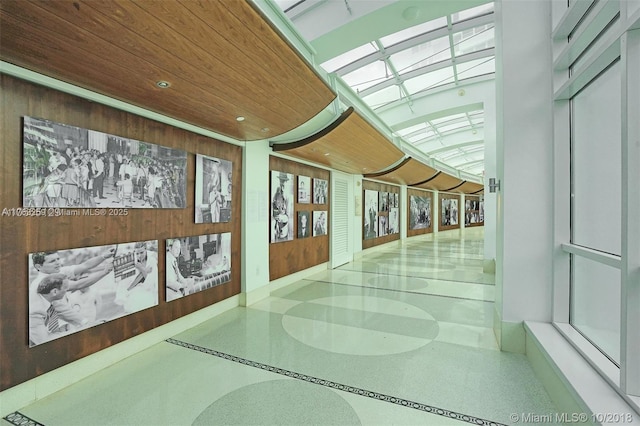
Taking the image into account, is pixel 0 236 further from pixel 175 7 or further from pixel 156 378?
pixel 175 7

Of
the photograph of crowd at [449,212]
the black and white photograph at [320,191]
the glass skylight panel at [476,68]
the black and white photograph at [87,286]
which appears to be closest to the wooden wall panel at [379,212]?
the black and white photograph at [320,191]

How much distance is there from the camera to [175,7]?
186 cm

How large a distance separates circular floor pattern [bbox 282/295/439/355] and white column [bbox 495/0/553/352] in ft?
4.08

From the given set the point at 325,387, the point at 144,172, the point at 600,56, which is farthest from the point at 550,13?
the point at 144,172

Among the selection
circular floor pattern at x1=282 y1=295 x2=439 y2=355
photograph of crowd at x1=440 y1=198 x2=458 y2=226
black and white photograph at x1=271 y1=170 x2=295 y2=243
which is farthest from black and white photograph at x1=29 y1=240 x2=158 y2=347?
photograph of crowd at x1=440 y1=198 x2=458 y2=226

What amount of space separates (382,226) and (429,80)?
6025 millimetres

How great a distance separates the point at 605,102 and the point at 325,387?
3.54m

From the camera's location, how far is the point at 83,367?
10.1 ft

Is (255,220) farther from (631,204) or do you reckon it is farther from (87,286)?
(631,204)

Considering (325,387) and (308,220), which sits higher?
(308,220)

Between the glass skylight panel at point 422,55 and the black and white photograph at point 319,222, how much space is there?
4.79 m

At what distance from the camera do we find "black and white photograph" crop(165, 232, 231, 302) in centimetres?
414

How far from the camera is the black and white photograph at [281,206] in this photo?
6559mm

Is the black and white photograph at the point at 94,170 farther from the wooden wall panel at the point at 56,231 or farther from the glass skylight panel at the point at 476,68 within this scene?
the glass skylight panel at the point at 476,68
